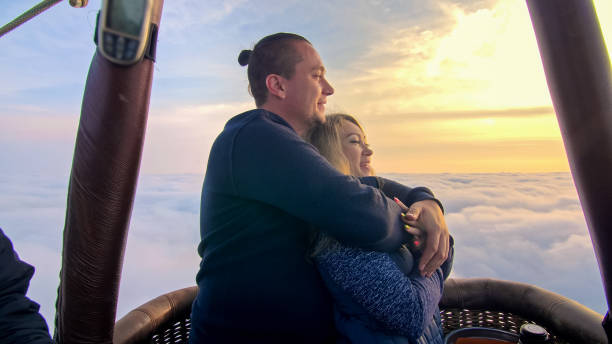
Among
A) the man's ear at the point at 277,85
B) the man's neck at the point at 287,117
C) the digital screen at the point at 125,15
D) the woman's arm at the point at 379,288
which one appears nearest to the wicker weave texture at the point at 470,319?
the woman's arm at the point at 379,288

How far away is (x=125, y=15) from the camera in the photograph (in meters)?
0.48

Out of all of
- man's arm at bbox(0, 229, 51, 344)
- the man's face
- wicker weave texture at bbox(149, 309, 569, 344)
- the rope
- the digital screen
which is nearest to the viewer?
the digital screen

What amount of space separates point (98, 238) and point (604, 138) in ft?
2.91

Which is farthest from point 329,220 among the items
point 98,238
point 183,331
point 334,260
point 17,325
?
point 183,331

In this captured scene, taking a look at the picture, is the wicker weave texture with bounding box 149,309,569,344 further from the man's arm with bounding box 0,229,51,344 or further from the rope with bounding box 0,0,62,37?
the rope with bounding box 0,0,62,37

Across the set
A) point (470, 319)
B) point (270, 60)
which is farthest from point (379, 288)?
point (470, 319)

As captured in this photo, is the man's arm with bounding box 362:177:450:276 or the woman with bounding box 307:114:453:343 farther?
the man's arm with bounding box 362:177:450:276

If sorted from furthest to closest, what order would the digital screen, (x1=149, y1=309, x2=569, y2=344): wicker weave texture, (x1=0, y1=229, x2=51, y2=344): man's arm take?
→ (x1=149, y1=309, x2=569, y2=344): wicker weave texture → (x1=0, y1=229, x2=51, y2=344): man's arm → the digital screen

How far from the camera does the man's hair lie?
1.09 metres

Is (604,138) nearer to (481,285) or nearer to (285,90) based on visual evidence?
(285,90)

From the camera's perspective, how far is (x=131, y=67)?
0.61 meters

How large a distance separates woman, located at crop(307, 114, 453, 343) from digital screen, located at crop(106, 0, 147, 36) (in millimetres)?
502

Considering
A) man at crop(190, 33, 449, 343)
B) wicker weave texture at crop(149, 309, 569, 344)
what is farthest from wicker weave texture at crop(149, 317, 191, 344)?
man at crop(190, 33, 449, 343)

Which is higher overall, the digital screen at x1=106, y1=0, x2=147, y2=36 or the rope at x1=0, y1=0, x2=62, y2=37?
the rope at x1=0, y1=0, x2=62, y2=37
